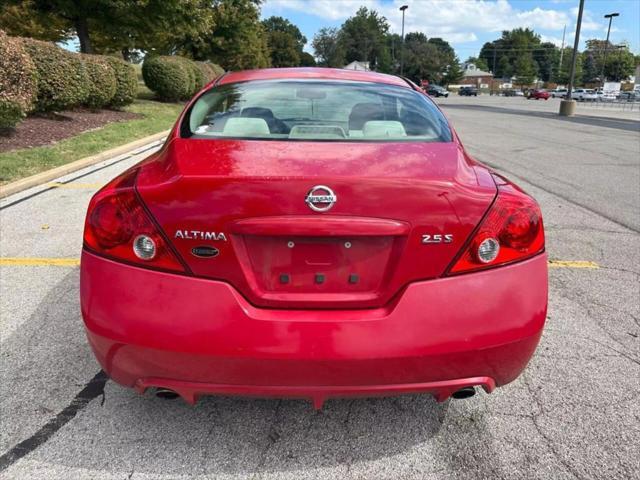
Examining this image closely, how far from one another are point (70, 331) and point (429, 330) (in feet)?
7.69

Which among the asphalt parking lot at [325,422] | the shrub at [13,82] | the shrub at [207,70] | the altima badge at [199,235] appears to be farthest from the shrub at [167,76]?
the altima badge at [199,235]

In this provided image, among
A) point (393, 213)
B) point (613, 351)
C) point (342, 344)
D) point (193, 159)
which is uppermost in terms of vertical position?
point (193, 159)

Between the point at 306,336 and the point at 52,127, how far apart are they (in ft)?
37.2

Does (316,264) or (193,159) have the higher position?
(193,159)

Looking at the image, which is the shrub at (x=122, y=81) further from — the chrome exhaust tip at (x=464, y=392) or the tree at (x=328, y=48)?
the tree at (x=328, y=48)

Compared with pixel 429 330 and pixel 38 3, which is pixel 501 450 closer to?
pixel 429 330

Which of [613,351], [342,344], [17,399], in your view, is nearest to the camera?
[342,344]

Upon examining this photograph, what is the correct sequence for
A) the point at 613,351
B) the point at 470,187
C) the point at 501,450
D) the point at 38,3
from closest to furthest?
the point at 470,187
the point at 501,450
the point at 613,351
the point at 38,3

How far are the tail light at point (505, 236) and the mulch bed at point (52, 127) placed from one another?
360 inches

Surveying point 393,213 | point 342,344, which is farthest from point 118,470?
point 393,213

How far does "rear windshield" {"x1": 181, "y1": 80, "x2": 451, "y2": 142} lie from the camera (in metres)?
2.53

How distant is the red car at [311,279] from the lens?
1811 mm

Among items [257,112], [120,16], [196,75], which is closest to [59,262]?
[257,112]

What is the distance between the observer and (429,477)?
2043 millimetres
